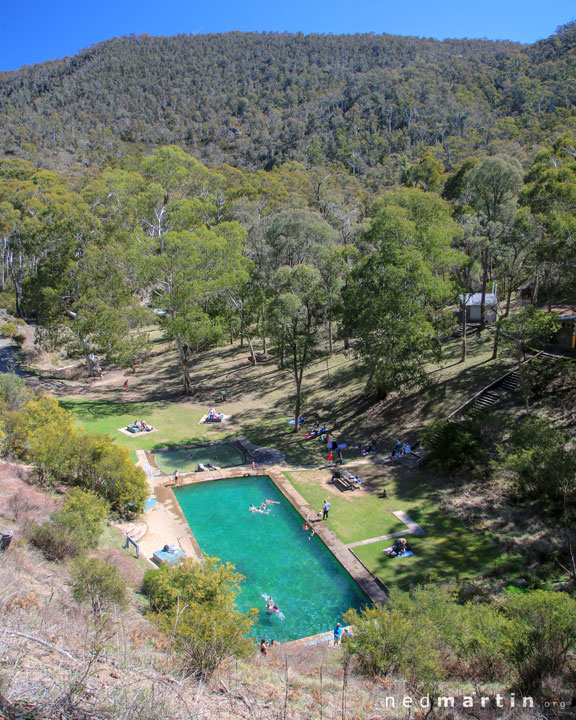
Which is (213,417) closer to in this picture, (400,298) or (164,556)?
(400,298)

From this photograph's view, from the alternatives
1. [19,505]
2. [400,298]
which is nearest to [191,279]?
[400,298]

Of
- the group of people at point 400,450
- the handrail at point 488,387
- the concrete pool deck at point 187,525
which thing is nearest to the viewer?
the concrete pool deck at point 187,525

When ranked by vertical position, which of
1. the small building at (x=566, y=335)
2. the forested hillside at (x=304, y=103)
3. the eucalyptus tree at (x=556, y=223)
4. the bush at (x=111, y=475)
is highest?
the forested hillside at (x=304, y=103)

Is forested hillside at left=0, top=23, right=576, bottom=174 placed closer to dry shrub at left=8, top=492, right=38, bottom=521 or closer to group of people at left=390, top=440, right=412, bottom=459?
group of people at left=390, top=440, right=412, bottom=459

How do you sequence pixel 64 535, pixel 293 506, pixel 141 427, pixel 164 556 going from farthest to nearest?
pixel 141 427 → pixel 293 506 → pixel 164 556 → pixel 64 535

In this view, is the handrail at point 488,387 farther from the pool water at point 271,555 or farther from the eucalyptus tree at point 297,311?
the pool water at point 271,555

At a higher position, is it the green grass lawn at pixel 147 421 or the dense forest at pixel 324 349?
the dense forest at pixel 324 349

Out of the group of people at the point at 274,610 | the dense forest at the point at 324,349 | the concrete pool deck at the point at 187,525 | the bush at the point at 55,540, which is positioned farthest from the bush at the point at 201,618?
the concrete pool deck at the point at 187,525

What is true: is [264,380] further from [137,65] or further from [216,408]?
[137,65]
